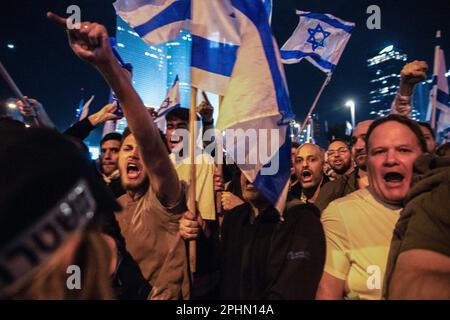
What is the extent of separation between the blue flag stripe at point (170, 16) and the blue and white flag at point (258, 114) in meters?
0.69

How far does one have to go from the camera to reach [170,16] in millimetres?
3424

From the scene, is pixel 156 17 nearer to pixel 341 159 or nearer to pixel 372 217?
pixel 372 217

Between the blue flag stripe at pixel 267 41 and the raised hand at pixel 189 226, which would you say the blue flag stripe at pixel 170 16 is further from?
the raised hand at pixel 189 226

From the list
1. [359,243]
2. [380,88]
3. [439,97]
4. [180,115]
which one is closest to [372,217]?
[359,243]

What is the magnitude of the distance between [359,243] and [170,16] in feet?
8.56

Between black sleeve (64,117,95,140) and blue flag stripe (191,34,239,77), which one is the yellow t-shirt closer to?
blue flag stripe (191,34,239,77)

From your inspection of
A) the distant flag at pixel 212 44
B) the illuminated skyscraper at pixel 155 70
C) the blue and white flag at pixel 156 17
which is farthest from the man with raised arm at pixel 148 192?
the illuminated skyscraper at pixel 155 70

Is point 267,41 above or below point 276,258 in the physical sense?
above

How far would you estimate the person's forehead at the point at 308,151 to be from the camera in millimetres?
5711

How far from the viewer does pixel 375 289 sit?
236 centimetres

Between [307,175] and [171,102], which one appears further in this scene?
[171,102]

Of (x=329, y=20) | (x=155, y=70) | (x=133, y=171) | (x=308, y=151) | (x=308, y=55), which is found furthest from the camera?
(x=155, y=70)

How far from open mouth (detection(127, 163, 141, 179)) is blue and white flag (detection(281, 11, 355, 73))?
15.8 ft
